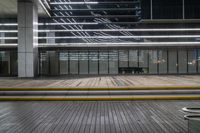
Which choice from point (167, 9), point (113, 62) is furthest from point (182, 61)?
point (113, 62)

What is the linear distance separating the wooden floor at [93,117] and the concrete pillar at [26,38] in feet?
35.8

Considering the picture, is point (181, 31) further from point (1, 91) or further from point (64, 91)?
point (1, 91)

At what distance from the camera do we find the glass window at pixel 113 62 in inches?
1253

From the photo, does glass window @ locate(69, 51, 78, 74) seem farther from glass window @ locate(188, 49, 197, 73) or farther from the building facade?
glass window @ locate(188, 49, 197, 73)

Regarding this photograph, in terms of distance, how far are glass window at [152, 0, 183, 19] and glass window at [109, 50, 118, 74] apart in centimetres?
647

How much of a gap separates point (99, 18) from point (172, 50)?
9.72 meters

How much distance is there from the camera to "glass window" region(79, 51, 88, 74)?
1249 inches

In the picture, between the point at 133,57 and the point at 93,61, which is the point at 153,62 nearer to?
the point at 133,57

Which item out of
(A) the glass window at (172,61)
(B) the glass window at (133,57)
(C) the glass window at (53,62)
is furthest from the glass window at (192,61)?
(C) the glass window at (53,62)

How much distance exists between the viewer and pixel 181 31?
31.8 m

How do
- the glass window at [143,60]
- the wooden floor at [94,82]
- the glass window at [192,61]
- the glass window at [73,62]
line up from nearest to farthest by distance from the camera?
the wooden floor at [94,82]
the glass window at [73,62]
the glass window at [143,60]
the glass window at [192,61]

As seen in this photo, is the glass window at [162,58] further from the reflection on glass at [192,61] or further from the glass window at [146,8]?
the glass window at [146,8]

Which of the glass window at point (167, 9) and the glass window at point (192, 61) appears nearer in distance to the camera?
the glass window at point (167, 9)

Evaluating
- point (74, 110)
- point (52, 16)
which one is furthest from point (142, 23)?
point (74, 110)
